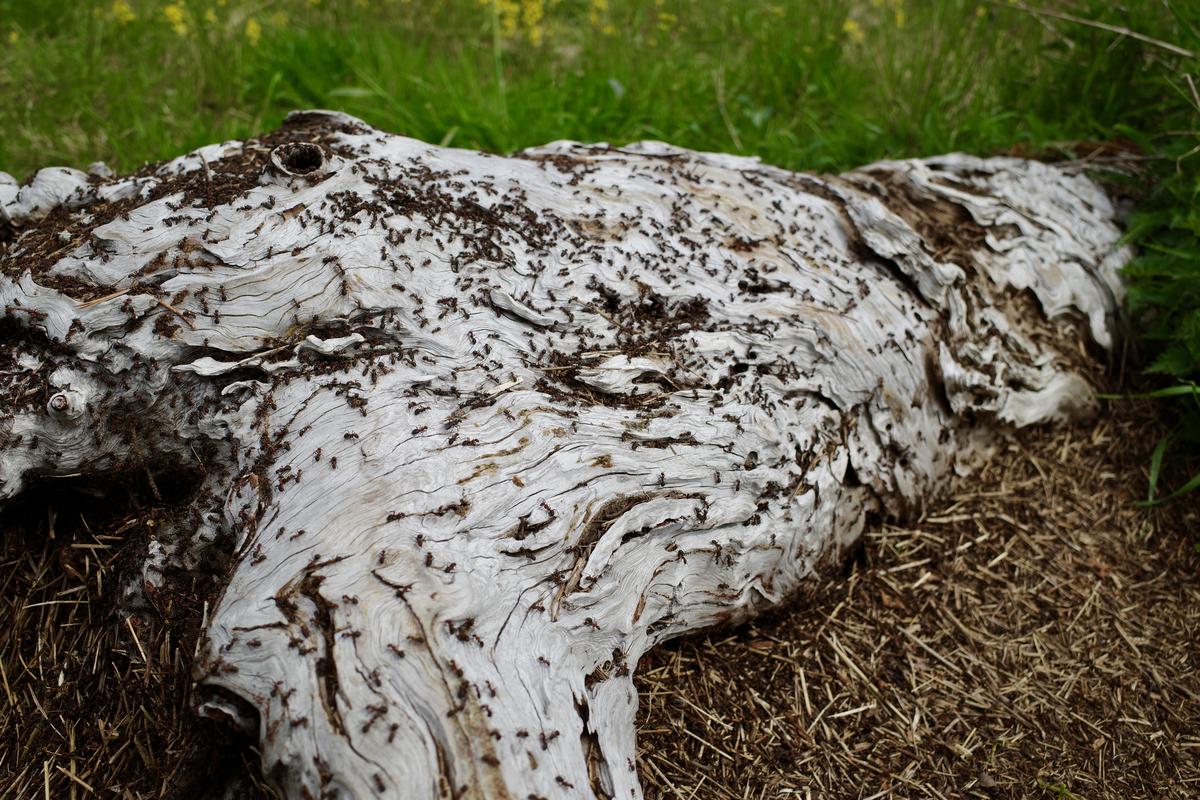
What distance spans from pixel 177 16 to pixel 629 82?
3.04m

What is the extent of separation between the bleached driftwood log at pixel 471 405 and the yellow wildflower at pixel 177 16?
3178mm

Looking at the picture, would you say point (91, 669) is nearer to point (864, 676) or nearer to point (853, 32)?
point (864, 676)

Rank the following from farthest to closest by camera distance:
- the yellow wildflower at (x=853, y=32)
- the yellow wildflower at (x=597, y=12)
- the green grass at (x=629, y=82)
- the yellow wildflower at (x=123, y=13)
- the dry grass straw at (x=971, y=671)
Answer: the yellow wildflower at (x=597, y=12) → the yellow wildflower at (x=853, y=32) → the yellow wildflower at (x=123, y=13) → the green grass at (x=629, y=82) → the dry grass straw at (x=971, y=671)

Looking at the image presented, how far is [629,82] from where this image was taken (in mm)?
5328

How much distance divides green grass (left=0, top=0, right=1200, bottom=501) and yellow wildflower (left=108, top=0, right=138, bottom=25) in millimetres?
18

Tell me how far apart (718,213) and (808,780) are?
2.08m

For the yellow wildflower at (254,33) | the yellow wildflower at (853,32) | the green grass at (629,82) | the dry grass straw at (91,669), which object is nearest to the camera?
the dry grass straw at (91,669)

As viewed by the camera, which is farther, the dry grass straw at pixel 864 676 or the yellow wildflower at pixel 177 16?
the yellow wildflower at pixel 177 16

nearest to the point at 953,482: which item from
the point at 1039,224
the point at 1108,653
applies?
the point at 1108,653

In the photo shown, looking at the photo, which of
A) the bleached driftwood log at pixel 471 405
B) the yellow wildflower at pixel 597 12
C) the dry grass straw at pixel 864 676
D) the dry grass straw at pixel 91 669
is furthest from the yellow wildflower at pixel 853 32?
the dry grass straw at pixel 91 669

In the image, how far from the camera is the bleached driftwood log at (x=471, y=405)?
209 cm

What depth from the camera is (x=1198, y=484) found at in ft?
12.3

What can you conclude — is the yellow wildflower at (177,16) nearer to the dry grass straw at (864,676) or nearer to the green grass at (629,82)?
the green grass at (629,82)

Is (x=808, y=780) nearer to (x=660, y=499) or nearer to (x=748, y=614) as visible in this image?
(x=748, y=614)
